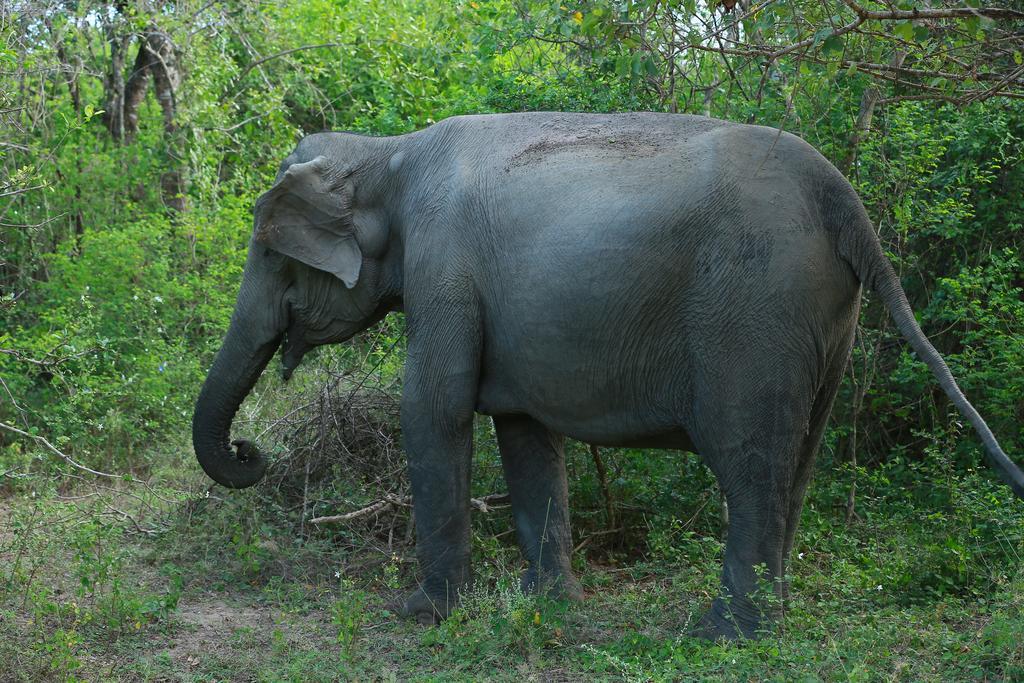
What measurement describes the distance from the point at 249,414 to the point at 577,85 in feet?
10.6

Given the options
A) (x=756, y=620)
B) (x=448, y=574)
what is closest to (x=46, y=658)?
(x=448, y=574)

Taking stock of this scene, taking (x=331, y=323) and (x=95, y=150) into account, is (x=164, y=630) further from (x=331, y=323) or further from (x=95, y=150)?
(x=95, y=150)

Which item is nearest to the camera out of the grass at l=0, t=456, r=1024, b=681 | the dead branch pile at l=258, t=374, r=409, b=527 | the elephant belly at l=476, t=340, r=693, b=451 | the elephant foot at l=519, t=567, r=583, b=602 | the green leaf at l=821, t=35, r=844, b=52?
the green leaf at l=821, t=35, r=844, b=52

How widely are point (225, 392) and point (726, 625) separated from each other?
310 centimetres

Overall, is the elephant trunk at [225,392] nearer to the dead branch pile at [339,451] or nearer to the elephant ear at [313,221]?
the elephant ear at [313,221]

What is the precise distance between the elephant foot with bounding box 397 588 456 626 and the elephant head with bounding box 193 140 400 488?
4.49 ft

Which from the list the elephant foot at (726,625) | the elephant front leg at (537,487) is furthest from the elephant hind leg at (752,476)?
the elephant front leg at (537,487)

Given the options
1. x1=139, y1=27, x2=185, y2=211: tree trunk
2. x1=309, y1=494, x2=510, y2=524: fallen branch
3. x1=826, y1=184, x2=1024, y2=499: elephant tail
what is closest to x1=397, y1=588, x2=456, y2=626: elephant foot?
x1=309, y1=494, x2=510, y2=524: fallen branch

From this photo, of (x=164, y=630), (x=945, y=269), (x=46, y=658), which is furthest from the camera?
(x=945, y=269)

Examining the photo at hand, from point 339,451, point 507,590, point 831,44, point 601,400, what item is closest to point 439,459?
point 507,590

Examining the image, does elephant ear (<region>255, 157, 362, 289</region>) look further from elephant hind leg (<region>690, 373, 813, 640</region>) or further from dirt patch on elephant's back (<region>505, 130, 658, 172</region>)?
elephant hind leg (<region>690, 373, 813, 640</region>)

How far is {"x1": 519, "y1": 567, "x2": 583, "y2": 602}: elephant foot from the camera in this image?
21.5 ft

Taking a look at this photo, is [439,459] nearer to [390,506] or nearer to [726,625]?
[390,506]

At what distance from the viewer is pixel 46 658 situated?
521cm
